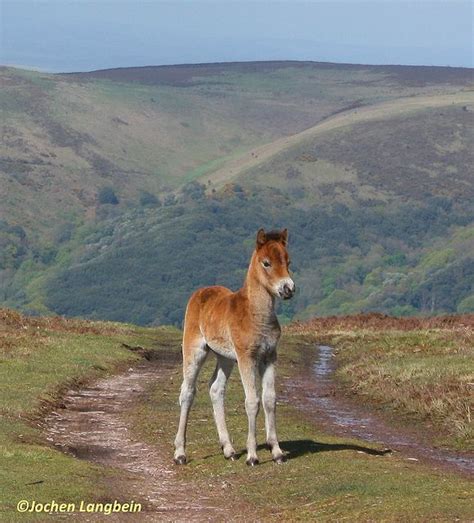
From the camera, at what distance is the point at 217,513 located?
49.4 feet

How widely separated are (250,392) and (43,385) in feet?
33.3

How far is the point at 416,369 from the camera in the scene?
29.8 m

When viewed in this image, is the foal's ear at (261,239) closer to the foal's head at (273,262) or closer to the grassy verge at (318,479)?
the foal's head at (273,262)

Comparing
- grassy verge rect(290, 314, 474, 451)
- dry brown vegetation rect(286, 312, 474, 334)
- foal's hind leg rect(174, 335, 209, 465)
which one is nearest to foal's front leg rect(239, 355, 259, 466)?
foal's hind leg rect(174, 335, 209, 465)

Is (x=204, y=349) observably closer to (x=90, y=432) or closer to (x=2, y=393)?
(x=90, y=432)

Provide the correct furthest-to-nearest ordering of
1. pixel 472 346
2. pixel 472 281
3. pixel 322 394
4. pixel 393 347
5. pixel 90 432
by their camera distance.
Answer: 1. pixel 472 281
2. pixel 393 347
3. pixel 472 346
4. pixel 322 394
5. pixel 90 432

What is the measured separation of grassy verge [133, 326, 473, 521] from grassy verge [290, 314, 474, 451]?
7.38 feet

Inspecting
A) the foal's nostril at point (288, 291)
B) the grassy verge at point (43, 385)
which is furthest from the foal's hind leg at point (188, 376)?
the foal's nostril at point (288, 291)

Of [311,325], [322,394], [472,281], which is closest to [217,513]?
[322,394]

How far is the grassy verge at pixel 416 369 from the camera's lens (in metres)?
23.0

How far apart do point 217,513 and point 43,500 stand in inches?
76.4

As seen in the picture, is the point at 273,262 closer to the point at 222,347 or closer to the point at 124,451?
the point at 222,347

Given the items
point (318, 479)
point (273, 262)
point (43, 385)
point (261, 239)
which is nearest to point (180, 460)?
point (318, 479)

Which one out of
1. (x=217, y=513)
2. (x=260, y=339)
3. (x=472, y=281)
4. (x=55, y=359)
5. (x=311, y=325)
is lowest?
(x=472, y=281)
